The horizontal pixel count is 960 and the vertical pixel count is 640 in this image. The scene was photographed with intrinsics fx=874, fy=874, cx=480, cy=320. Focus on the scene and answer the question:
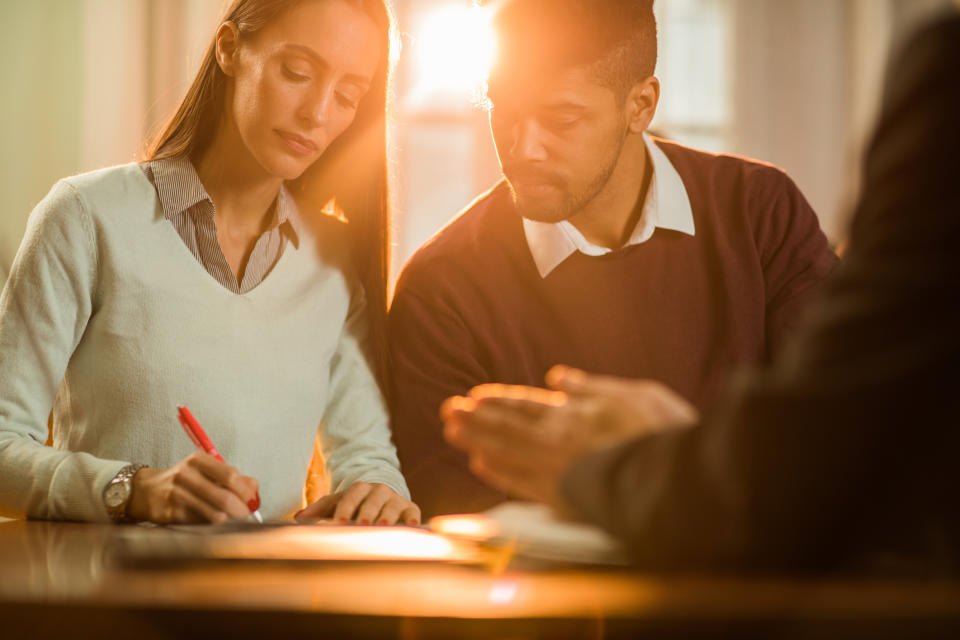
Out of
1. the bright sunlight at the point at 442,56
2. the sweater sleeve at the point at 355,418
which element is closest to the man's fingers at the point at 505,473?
the sweater sleeve at the point at 355,418

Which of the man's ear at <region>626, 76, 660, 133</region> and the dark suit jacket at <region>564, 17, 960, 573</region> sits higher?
the man's ear at <region>626, 76, 660, 133</region>

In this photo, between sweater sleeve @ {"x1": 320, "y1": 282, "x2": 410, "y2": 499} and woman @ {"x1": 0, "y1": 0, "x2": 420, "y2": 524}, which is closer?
woman @ {"x1": 0, "y1": 0, "x2": 420, "y2": 524}

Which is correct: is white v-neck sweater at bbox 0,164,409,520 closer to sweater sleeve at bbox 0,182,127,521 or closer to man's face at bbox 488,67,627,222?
sweater sleeve at bbox 0,182,127,521

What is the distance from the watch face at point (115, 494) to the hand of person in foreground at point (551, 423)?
0.54 meters

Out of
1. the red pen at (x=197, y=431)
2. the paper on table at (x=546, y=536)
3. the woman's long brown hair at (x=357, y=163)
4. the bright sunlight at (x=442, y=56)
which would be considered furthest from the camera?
the bright sunlight at (x=442, y=56)

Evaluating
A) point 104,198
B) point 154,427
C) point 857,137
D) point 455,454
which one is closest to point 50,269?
point 104,198

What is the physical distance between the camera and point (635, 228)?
149 cm

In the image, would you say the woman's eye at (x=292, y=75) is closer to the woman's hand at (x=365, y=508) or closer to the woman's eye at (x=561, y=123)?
the woman's eye at (x=561, y=123)

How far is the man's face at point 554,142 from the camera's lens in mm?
1419

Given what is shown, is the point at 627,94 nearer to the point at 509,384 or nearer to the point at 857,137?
the point at 509,384

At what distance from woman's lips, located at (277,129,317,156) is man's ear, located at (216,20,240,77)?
0.15 metres

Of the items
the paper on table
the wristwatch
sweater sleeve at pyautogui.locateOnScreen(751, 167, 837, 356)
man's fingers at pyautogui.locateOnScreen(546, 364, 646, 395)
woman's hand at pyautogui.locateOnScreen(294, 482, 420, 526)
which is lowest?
woman's hand at pyautogui.locateOnScreen(294, 482, 420, 526)

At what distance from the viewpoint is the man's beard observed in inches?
55.8

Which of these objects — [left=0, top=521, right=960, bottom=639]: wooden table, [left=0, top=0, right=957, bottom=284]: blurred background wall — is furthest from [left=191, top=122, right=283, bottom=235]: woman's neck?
[left=0, top=0, right=957, bottom=284]: blurred background wall
